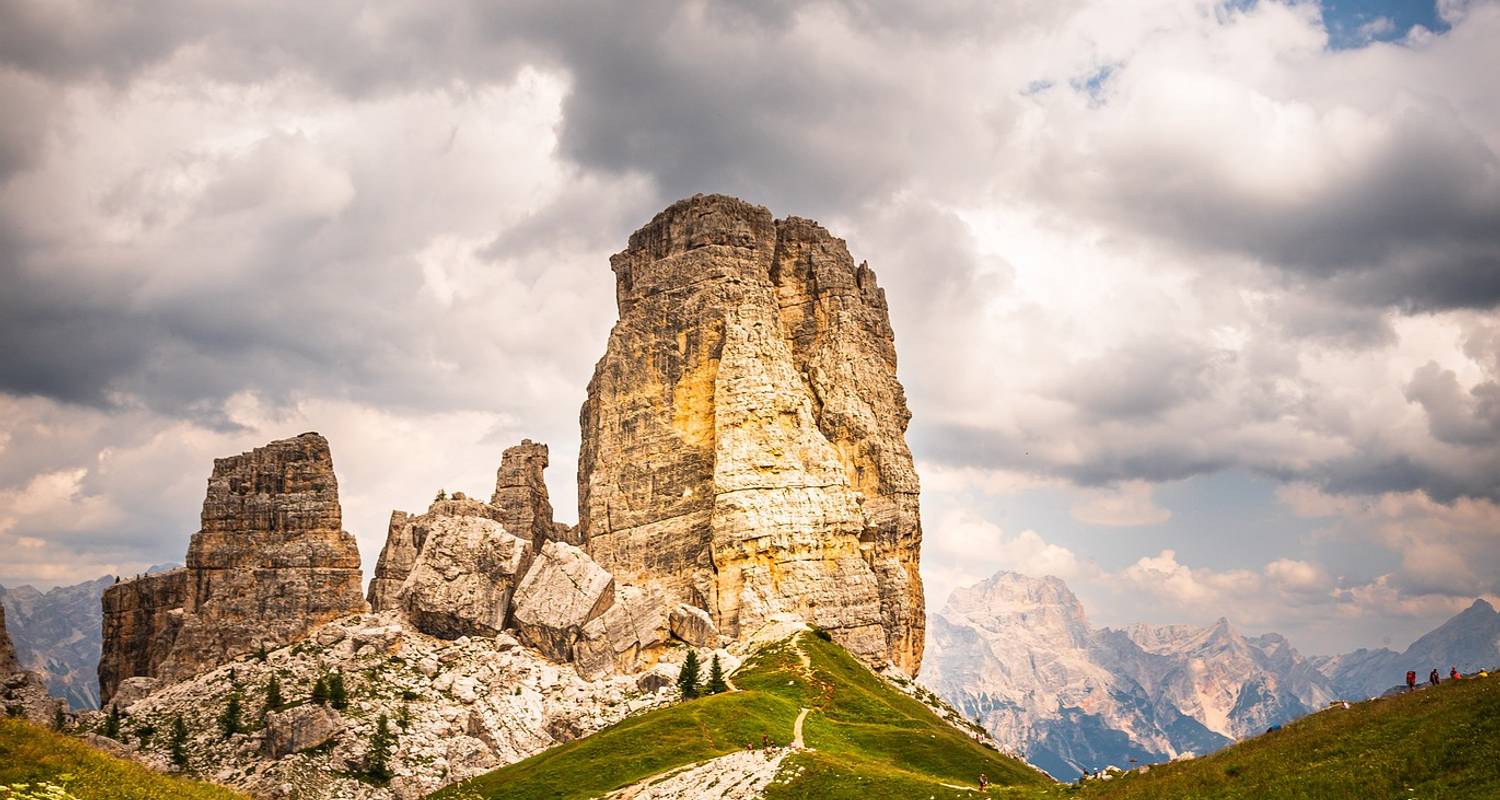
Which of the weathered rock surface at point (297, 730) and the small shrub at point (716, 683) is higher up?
the small shrub at point (716, 683)

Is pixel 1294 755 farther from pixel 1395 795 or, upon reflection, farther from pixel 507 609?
pixel 507 609

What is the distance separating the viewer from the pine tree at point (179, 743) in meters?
108

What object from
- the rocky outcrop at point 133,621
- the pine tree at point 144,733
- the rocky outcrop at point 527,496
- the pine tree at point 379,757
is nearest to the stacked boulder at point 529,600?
the rocky outcrop at point 527,496

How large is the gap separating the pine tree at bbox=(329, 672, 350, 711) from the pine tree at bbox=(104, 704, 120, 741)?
2127 cm

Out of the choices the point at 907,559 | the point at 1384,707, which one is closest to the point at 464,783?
the point at 1384,707

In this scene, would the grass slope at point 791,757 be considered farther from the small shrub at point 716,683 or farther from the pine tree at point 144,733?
the pine tree at point 144,733

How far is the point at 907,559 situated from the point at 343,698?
316 feet

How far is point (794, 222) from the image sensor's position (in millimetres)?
191750

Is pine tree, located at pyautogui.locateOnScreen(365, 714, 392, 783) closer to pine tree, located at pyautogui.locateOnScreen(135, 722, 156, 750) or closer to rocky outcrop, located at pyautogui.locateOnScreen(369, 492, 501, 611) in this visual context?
pine tree, located at pyautogui.locateOnScreen(135, 722, 156, 750)

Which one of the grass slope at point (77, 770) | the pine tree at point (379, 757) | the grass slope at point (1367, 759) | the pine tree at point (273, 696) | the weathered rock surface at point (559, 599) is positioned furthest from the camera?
the weathered rock surface at point (559, 599)

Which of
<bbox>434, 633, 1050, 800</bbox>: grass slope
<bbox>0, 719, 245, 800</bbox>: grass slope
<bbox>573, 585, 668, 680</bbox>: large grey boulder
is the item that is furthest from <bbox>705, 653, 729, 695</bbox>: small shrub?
<bbox>0, 719, 245, 800</bbox>: grass slope

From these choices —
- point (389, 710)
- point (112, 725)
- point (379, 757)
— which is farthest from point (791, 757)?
point (112, 725)

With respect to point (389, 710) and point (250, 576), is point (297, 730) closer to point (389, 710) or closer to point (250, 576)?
point (389, 710)

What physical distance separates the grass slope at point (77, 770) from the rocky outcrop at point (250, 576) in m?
102
